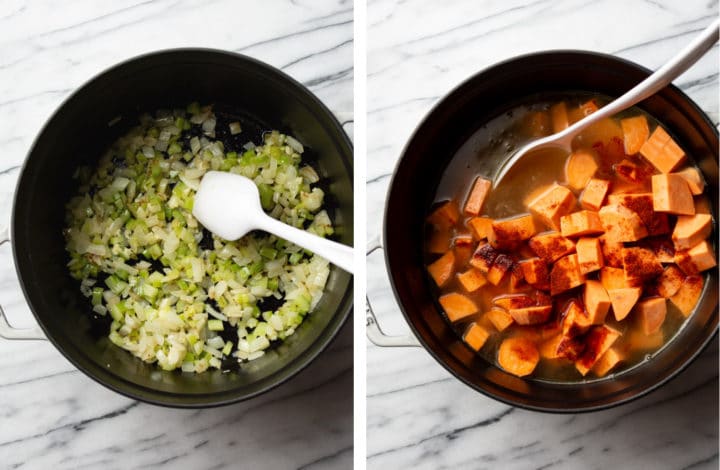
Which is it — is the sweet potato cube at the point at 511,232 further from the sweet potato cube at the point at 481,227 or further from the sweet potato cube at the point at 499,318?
the sweet potato cube at the point at 499,318

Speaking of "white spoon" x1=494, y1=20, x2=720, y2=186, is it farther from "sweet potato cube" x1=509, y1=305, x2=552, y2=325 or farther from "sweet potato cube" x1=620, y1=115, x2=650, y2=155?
"sweet potato cube" x1=509, y1=305, x2=552, y2=325

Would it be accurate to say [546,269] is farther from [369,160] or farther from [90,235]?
[90,235]

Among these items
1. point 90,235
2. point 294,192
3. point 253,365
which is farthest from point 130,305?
point 294,192

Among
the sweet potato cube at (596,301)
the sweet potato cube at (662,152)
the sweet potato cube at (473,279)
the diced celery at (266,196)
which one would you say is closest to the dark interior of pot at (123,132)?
the diced celery at (266,196)

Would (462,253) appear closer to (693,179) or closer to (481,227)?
(481,227)

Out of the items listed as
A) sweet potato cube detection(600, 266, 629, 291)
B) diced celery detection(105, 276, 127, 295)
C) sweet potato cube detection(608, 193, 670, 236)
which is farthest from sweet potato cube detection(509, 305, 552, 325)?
diced celery detection(105, 276, 127, 295)

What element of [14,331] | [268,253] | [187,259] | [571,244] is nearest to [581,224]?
[571,244]

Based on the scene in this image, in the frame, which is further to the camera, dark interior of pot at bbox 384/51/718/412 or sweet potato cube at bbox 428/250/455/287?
sweet potato cube at bbox 428/250/455/287
